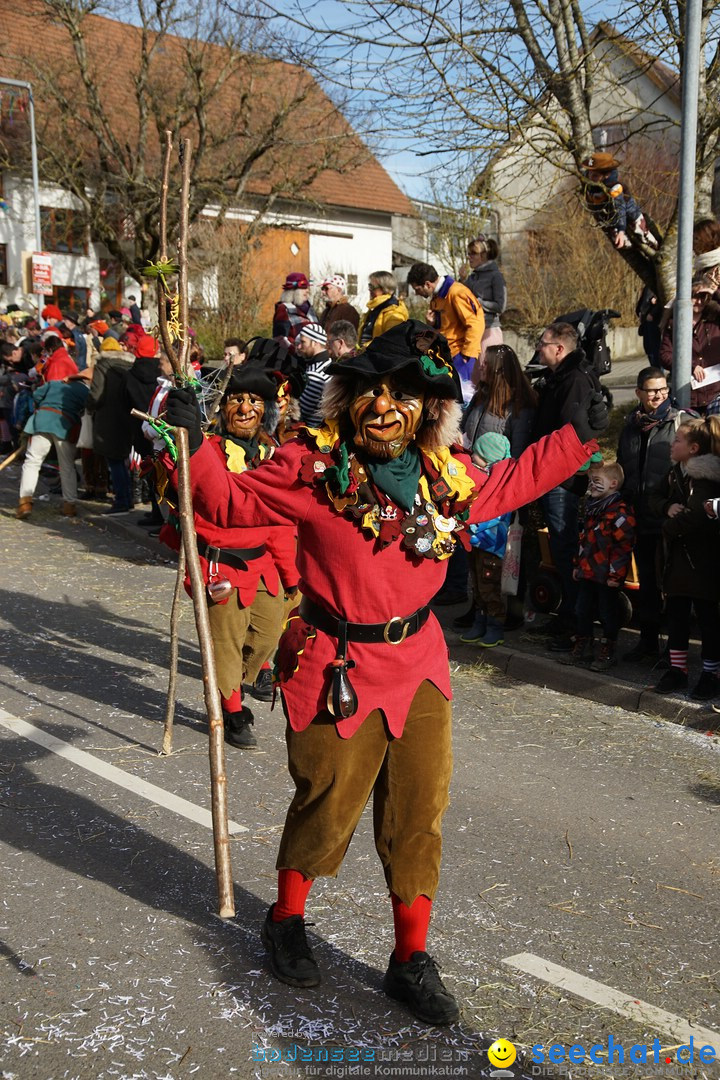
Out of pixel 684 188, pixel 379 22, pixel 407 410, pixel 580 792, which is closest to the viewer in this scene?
pixel 407 410

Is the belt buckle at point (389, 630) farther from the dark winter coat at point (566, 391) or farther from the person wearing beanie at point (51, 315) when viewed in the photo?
the person wearing beanie at point (51, 315)

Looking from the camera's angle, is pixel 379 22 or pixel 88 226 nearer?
pixel 379 22

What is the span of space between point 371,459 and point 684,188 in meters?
4.72

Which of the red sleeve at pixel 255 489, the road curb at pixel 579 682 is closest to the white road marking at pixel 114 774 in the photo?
the red sleeve at pixel 255 489

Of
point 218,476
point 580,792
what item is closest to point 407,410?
point 218,476

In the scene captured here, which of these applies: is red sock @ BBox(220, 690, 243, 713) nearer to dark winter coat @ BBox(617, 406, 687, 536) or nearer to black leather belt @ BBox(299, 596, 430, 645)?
black leather belt @ BBox(299, 596, 430, 645)

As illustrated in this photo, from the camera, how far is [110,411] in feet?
42.7

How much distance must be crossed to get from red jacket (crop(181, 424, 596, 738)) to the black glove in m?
0.06

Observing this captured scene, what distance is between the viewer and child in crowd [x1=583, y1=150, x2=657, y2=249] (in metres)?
9.16

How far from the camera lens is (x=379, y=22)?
9547 mm

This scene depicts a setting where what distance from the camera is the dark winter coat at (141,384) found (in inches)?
494

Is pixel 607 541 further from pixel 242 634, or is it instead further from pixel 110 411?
pixel 110 411

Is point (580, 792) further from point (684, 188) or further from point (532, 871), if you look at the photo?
point (684, 188)

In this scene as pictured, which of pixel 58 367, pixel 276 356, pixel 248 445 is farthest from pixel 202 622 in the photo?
pixel 58 367
